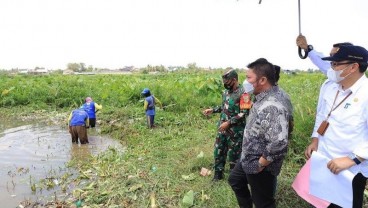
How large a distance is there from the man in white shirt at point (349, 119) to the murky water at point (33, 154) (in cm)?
→ 440

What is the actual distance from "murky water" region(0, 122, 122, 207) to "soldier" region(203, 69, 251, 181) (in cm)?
280

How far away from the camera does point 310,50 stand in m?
3.16

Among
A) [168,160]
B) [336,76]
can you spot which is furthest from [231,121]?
[168,160]

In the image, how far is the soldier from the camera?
173 inches

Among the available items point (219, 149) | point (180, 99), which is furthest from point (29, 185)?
point (180, 99)

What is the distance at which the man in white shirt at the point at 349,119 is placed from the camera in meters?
2.43

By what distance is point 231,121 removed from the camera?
4398mm

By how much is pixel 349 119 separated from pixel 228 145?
2.41 m

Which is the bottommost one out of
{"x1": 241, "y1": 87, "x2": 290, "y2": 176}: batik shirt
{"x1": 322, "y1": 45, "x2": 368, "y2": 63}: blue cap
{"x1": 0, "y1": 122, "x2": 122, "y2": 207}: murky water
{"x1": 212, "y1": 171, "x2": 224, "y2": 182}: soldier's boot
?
{"x1": 0, "y1": 122, "x2": 122, "y2": 207}: murky water

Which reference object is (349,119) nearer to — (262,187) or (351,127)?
(351,127)

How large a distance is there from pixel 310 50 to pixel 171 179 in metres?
2.99

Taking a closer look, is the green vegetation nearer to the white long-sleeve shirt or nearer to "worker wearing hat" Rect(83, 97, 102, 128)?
"worker wearing hat" Rect(83, 97, 102, 128)

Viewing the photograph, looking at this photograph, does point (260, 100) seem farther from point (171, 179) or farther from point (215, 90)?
point (215, 90)

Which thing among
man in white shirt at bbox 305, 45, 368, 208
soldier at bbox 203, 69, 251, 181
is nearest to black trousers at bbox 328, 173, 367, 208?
man in white shirt at bbox 305, 45, 368, 208
